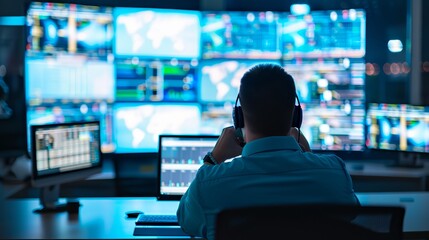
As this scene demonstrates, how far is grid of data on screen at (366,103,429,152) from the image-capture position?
4000mm

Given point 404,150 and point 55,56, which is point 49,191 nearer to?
point 55,56

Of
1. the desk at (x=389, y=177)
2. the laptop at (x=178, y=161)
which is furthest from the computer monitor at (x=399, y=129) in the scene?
the laptop at (x=178, y=161)

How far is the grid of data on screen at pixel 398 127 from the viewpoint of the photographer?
4.00 metres

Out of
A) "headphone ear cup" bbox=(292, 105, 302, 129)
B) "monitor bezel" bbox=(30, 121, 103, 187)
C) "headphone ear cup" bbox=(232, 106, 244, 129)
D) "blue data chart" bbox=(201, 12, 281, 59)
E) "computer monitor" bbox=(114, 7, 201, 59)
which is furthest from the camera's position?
"blue data chart" bbox=(201, 12, 281, 59)

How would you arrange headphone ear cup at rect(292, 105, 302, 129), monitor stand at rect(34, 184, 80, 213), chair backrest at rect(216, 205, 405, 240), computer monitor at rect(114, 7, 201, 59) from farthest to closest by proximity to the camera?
1. computer monitor at rect(114, 7, 201, 59)
2. monitor stand at rect(34, 184, 80, 213)
3. headphone ear cup at rect(292, 105, 302, 129)
4. chair backrest at rect(216, 205, 405, 240)

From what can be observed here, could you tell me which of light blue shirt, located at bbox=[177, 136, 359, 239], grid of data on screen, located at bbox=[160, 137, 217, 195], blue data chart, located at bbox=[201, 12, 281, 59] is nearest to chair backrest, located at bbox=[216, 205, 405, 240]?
light blue shirt, located at bbox=[177, 136, 359, 239]

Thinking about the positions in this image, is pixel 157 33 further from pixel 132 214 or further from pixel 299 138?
pixel 299 138

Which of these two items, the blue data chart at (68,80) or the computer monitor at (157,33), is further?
the computer monitor at (157,33)

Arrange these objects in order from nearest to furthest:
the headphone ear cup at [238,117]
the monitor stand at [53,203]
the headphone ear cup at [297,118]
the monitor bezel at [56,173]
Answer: the headphone ear cup at [238,117], the headphone ear cup at [297,118], the monitor bezel at [56,173], the monitor stand at [53,203]

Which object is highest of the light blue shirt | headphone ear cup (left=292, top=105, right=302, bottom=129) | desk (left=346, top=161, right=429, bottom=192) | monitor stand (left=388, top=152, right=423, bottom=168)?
headphone ear cup (left=292, top=105, right=302, bottom=129)

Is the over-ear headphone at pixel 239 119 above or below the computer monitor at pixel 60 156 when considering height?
above

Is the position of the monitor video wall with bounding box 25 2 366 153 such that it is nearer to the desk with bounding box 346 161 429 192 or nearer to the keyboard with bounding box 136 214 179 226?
the desk with bounding box 346 161 429 192

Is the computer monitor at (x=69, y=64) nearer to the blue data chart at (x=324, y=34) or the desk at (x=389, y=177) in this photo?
the blue data chart at (x=324, y=34)

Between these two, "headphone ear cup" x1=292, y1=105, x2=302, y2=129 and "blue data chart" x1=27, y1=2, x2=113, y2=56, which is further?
"blue data chart" x1=27, y1=2, x2=113, y2=56
